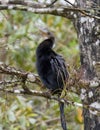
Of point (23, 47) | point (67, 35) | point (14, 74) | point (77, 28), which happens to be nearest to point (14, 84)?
point (14, 74)

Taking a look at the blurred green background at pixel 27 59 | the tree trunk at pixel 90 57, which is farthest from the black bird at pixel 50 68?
the blurred green background at pixel 27 59

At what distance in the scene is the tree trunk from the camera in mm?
2547

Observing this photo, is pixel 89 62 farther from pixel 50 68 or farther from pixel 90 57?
pixel 50 68

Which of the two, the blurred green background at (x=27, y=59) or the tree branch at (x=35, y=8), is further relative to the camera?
the blurred green background at (x=27, y=59)

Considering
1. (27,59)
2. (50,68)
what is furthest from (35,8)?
(27,59)

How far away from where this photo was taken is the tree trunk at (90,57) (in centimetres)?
255

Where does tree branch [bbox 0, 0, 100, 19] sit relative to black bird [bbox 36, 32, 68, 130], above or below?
above

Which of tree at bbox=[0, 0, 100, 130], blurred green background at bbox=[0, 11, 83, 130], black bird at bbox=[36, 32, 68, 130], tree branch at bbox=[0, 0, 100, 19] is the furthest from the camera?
blurred green background at bbox=[0, 11, 83, 130]

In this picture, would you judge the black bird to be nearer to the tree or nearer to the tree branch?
the tree

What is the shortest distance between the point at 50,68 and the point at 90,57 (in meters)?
0.42

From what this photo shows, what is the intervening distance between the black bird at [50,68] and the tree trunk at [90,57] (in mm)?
192

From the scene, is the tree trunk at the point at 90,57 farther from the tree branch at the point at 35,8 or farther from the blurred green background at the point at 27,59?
the blurred green background at the point at 27,59

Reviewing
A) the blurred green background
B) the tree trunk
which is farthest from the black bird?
the blurred green background

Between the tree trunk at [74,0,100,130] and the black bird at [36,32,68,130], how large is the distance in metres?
0.19
